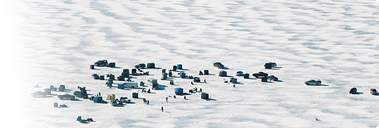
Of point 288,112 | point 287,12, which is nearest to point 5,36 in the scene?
point 287,12

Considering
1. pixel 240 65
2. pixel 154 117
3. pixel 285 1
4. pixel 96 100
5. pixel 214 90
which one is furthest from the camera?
pixel 285 1

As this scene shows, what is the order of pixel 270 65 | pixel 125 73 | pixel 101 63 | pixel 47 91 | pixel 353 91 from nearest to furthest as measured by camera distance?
pixel 47 91
pixel 353 91
pixel 125 73
pixel 270 65
pixel 101 63

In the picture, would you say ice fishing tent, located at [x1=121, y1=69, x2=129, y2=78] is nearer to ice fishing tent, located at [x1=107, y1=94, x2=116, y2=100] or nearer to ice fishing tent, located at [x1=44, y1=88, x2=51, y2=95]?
ice fishing tent, located at [x1=107, y1=94, x2=116, y2=100]

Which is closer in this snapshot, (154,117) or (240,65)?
(154,117)

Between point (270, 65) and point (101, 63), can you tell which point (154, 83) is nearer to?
point (101, 63)

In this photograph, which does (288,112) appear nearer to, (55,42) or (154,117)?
(154,117)

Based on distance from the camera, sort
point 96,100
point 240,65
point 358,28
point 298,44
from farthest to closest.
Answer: point 358,28
point 298,44
point 240,65
point 96,100

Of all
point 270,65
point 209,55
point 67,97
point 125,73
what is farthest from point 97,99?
point 209,55

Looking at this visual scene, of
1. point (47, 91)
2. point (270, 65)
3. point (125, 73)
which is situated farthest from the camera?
point (270, 65)
